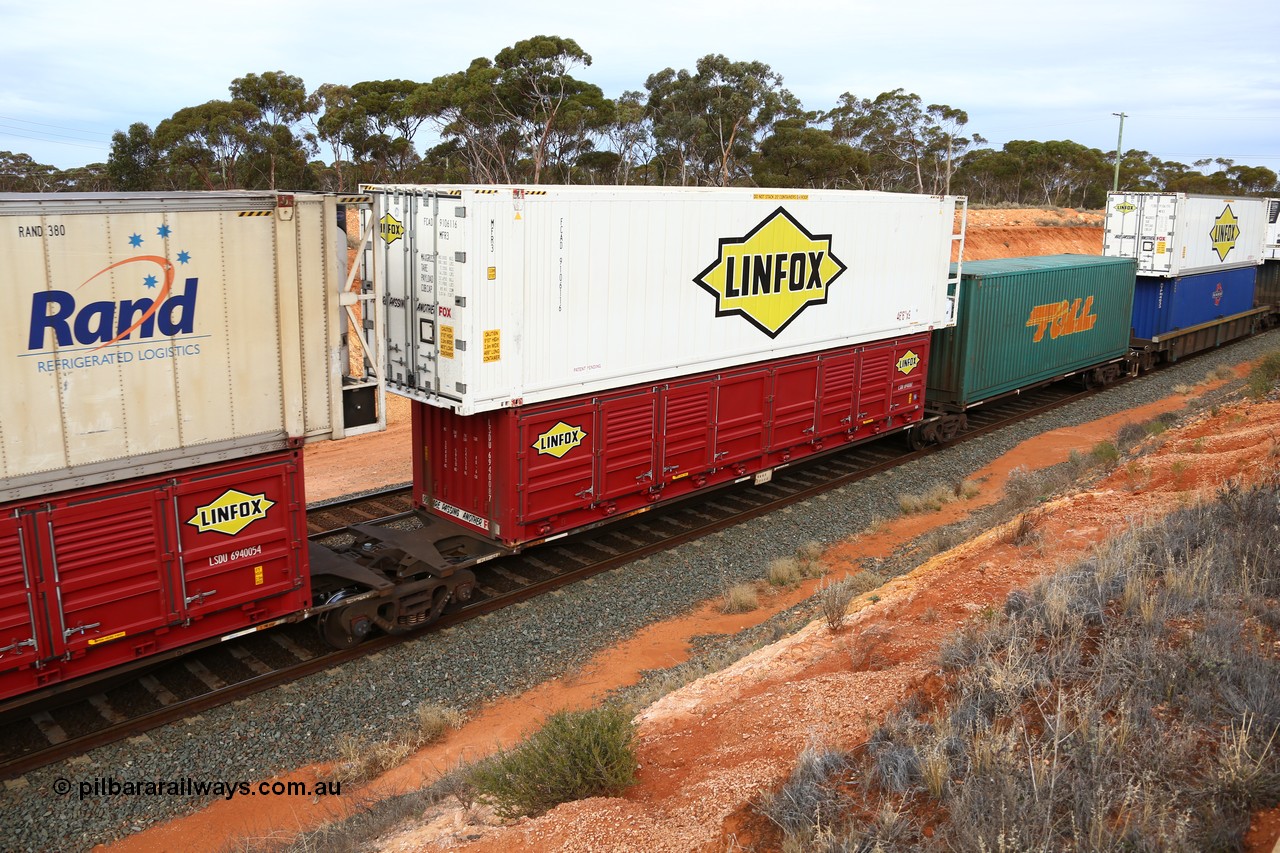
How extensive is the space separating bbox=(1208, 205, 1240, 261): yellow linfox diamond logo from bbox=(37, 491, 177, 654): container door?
98.6 ft

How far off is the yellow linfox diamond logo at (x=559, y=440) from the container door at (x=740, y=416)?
2.71 m

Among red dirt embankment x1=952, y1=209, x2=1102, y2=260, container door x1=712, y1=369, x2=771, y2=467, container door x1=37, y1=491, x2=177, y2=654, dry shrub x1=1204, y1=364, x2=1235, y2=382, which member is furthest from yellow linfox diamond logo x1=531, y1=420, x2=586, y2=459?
red dirt embankment x1=952, y1=209, x2=1102, y2=260

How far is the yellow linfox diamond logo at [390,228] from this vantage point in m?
11.1

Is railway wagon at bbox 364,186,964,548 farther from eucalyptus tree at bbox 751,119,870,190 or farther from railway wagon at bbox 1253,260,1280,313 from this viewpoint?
eucalyptus tree at bbox 751,119,870,190

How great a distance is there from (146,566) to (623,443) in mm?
5872

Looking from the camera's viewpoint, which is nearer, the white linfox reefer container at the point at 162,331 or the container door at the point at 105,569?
the white linfox reefer container at the point at 162,331

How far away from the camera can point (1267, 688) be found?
17.1 ft

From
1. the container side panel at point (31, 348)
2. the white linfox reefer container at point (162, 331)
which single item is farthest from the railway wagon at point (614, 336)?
the container side panel at point (31, 348)

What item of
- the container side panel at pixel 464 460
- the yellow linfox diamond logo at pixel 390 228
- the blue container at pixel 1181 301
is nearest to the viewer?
the yellow linfox diamond logo at pixel 390 228

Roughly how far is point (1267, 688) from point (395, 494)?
1225cm

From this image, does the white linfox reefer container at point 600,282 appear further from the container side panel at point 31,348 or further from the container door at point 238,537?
the container side panel at point 31,348

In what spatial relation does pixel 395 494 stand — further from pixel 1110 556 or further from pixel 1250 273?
pixel 1250 273

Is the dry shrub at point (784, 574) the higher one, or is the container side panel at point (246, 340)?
the container side panel at point (246, 340)

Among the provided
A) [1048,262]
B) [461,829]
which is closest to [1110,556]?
[461,829]
